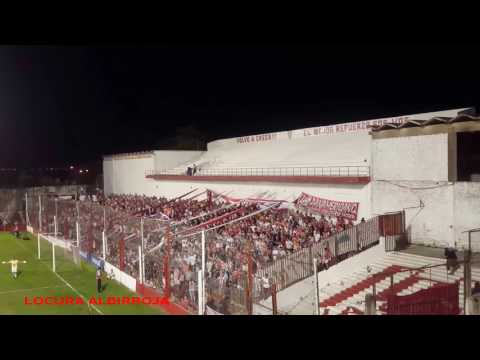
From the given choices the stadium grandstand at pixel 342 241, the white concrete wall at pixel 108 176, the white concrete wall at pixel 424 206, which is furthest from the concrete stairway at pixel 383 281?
the white concrete wall at pixel 108 176

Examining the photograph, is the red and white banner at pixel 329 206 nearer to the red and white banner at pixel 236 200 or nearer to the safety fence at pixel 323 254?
the red and white banner at pixel 236 200

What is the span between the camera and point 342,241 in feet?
49.1

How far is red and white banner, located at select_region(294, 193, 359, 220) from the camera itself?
18406 millimetres

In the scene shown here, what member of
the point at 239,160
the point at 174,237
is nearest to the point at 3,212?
the point at 239,160

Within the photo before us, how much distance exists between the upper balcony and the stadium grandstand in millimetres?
109

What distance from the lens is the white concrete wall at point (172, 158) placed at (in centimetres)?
3916

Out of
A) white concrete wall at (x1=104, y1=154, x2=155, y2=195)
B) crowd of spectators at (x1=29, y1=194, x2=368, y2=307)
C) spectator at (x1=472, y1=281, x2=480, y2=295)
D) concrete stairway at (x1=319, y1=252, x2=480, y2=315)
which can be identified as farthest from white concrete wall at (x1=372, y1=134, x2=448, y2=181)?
white concrete wall at (x1=104, y1=154, x2=155, y2=195)

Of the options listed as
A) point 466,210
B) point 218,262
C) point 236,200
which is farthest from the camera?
point 236,200

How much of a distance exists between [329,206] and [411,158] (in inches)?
206

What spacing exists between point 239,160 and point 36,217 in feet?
58.9

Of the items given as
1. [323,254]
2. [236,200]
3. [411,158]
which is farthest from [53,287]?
[411,158]

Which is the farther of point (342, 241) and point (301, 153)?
point (301, 153)

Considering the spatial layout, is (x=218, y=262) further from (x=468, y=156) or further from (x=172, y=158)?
(x=172, y=158)
